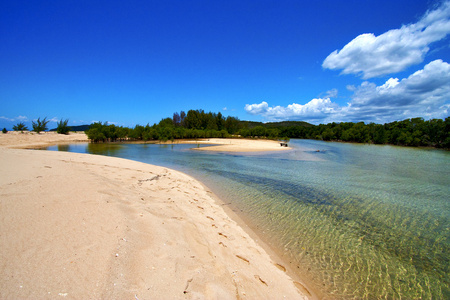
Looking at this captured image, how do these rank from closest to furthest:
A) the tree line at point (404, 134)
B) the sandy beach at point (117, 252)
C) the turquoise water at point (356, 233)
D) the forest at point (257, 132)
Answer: the sandy beach at point (117, 252)
the turquoise water at point (356, 233)
the forest at point (257, 132)
the tree line at point (404, 134)

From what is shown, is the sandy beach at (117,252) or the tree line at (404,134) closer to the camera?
the sandy beach at (117,252)

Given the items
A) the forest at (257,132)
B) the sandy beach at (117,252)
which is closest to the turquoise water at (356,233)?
the sandy beach at (117,252)

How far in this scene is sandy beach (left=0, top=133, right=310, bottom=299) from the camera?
7.49 ft

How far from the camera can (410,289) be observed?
4.11 metres

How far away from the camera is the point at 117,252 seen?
9.78ft

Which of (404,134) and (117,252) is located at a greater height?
(404,134)

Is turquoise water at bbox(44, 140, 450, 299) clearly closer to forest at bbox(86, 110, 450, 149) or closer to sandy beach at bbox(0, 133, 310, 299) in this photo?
sandy beach at bbox(0, 133, 310, 299)

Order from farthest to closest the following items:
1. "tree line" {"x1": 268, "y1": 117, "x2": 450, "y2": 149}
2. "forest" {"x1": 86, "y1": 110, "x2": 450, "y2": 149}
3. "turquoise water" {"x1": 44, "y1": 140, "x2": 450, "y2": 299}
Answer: "tree line" {"x1": 268, "y1": 117, "x2": 450, "y2": 149} → "forest" {"x1": 86, "y1": 110, "x2": 450, "y2": 149} → "turquoise water" {"x1": 44, "y1": 140, "x2": 450, "y2": 299}

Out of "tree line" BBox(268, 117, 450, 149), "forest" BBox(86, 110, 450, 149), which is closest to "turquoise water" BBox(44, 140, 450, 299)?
"forest" BBox(86, 110, 450, 149)

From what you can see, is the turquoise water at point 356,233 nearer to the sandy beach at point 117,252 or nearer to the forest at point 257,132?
the sandy beach at point 117,252

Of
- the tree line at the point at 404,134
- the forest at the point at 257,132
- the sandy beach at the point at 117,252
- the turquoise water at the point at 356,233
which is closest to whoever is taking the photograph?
the sandy beach at the point at 117,252

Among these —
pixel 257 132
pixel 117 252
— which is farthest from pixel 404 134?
pixel 117 252

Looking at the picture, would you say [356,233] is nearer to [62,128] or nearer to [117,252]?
[117,252]

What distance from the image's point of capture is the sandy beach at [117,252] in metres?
2.28
